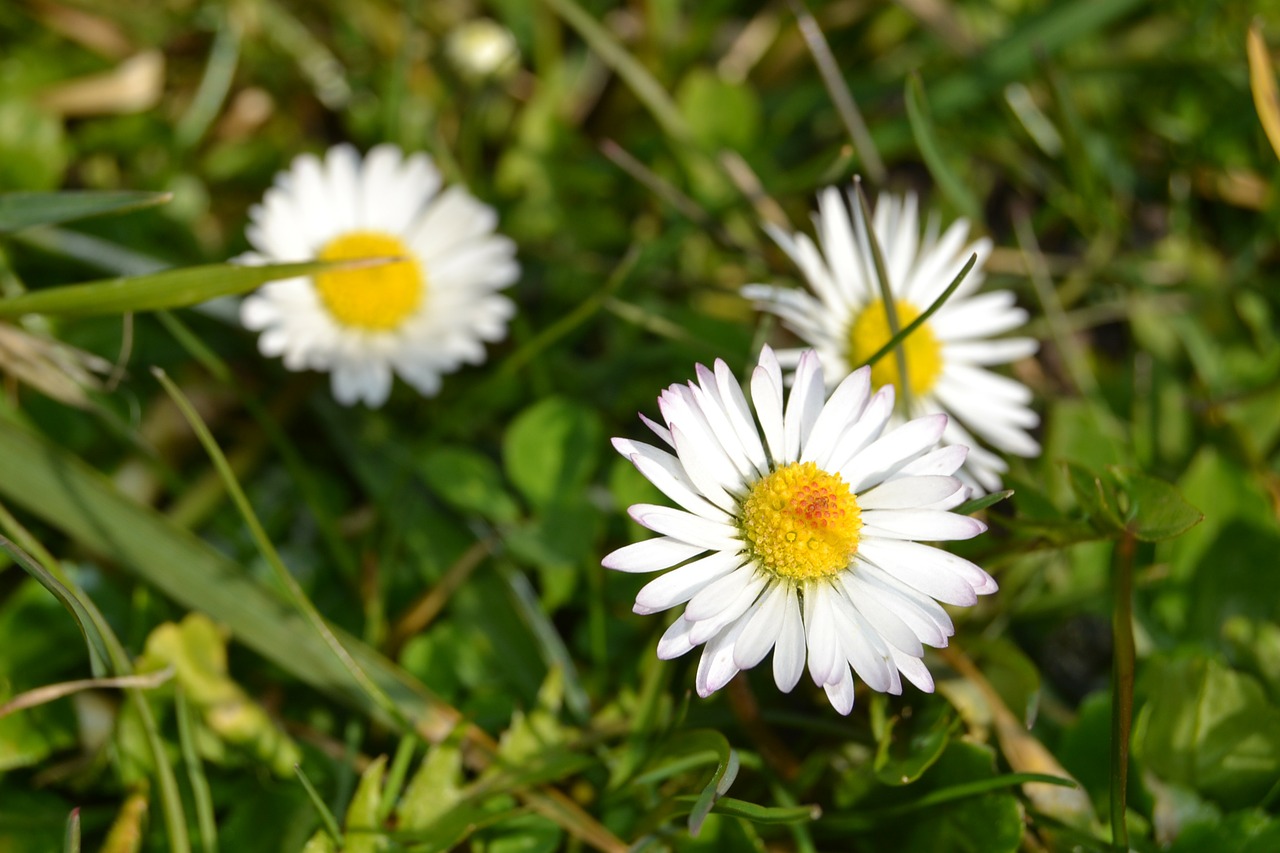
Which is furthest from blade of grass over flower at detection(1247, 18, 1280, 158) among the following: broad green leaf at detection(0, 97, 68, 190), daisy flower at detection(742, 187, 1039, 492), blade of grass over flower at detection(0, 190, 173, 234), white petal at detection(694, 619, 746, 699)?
broad green leaf at detection(0, 97, 68, 190)

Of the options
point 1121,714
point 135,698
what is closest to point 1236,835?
point 1121,714

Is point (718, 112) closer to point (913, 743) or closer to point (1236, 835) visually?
point (913, 743)

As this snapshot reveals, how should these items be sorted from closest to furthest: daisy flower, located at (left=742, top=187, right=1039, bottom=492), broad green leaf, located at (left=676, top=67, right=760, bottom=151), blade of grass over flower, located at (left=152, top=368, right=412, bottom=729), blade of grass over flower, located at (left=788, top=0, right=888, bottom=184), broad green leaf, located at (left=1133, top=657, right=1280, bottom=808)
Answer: blade of grass over flower, located at (left=152, top=368, right=412, bottom=729)
broad green leaf, located at (left=1133, top=657, right=1280, bottom=808)
daisy flower, located at (left=742, top=187, right=1039, bottom=492)
blade of grass over flower, located at (left=788, top=0, right=888, bottom=184)
broad green leaf, located at (left=676, top=67, right=760, bottom=151)

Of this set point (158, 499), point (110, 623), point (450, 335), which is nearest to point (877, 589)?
point (450, 335)

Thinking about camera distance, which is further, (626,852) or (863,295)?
(863,295)

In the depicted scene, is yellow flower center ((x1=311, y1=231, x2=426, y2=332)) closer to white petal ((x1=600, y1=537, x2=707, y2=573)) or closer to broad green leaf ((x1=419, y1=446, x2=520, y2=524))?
broad green leaf ((x1=419, y1=446, x2=520, y2=524))

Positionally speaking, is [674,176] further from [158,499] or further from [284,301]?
[158,499]
